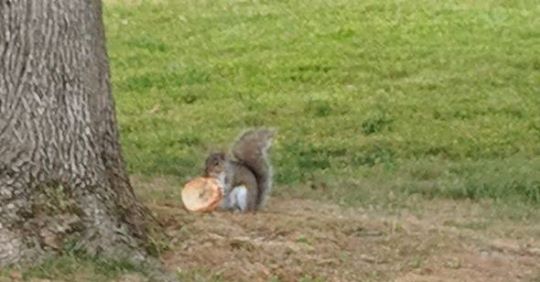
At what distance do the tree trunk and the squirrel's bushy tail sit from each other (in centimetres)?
182

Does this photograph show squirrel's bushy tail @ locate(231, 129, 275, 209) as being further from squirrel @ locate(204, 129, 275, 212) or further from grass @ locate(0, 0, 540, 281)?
grass @ locate(0, 0, 540, 281)

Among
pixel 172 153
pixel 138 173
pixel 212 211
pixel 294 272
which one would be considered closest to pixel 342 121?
pixel 172 153

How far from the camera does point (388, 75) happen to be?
14883mm

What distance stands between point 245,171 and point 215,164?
1.18 ft

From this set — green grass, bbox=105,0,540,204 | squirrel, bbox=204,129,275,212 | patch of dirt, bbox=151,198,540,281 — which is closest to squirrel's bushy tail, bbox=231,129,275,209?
squirrel, bbox=204,129,275,212

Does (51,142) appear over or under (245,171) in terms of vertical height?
over

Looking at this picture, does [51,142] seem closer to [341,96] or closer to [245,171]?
[245,171]

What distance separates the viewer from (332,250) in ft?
25.2

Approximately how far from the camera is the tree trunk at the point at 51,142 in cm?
680

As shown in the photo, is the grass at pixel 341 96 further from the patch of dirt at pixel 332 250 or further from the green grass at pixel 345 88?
the patch of dirt at pixel 332 250

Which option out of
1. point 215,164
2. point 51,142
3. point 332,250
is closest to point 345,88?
point 215,164

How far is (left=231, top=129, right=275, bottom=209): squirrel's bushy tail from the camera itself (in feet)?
28.8

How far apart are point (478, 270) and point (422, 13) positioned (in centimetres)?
1016

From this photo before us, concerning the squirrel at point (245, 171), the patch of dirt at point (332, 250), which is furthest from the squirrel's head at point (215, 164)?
the patch of dirt at point (332, 250)
